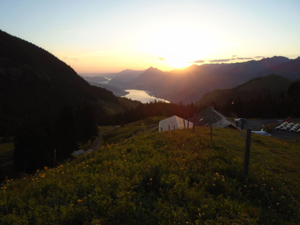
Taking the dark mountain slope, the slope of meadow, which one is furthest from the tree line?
the dark mountain slope

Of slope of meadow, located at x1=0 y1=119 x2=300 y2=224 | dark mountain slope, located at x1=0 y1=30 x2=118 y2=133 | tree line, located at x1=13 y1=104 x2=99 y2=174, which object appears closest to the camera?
slope of meadow, located at x1=0 y1=119 x2=300 y2=224

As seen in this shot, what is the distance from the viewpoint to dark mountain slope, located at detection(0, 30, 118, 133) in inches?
5677

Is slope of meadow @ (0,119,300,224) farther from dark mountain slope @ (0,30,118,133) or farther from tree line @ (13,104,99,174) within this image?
dark mountain slope @ (0,30,118,133)

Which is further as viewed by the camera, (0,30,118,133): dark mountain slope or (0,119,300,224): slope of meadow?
(0,30,118,133): dark mountain slope

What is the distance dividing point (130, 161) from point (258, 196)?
493 centimetres

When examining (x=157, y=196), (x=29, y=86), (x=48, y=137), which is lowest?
(x=48, y=137)

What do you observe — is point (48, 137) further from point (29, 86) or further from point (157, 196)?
point (29, 86)

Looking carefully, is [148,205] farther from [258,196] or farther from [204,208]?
[258,196]

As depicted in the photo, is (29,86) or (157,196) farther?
(29,86)

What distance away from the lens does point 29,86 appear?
166750 mm

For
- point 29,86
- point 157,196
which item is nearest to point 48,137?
point 157,196

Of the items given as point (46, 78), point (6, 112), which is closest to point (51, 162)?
point (6, 112)

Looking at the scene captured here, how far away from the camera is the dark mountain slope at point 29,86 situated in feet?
473

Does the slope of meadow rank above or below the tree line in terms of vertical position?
above
